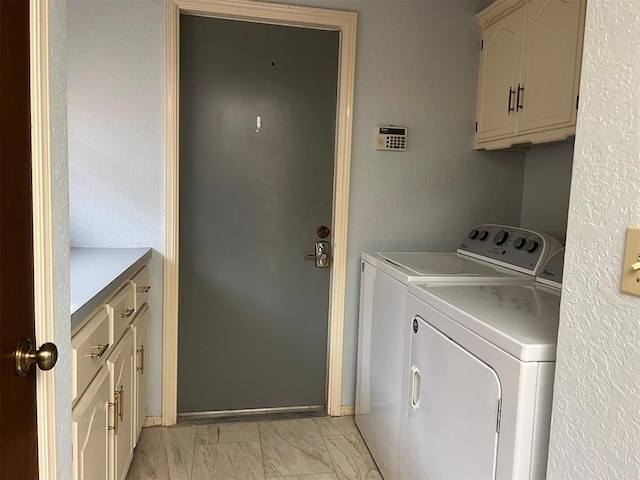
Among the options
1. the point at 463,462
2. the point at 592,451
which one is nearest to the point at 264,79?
the point at 463,462

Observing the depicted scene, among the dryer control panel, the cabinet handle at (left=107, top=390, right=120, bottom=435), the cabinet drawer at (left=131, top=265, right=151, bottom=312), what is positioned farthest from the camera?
the cabinet drawer at (left=131, top=265, right=151, bottom=312)

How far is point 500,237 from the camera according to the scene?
2.15 metres

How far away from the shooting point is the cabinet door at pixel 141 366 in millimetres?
1981

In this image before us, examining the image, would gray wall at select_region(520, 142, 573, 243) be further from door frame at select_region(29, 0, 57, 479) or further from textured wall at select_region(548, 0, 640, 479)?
door frame at select_region(29, 0, 57, 479)

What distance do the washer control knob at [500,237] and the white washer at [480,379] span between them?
0.39 meters

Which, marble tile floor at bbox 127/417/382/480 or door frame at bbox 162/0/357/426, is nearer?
marble tile floor at bbox 127/417/382/480

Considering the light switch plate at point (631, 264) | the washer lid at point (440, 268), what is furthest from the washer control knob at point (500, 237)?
the light switch plate at point (631, 264)

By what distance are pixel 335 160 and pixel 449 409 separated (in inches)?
55.6

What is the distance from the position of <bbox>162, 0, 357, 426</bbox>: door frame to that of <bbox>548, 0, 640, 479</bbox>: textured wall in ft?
5.12

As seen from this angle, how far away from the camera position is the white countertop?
1210mm

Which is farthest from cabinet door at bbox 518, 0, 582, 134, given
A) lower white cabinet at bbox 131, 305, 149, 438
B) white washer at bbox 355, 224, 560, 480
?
lower white cabinet at bbox 131, 305, 149, 438

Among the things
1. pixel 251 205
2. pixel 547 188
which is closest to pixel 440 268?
pixel 547 188

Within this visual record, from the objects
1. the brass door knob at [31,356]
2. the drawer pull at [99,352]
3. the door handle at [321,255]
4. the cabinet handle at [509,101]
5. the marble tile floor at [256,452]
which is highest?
the cabinet handle at [509,101]

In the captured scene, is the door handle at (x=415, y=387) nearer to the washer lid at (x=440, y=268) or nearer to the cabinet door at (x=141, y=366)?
the washer lid at (x=440, y=268)
